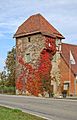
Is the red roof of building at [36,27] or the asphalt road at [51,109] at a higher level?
the red roof of building at [36,27]

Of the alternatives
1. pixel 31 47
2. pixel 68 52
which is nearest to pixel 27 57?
pixel 31 47

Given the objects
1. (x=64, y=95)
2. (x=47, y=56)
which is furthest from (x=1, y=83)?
(x=64, y=95)

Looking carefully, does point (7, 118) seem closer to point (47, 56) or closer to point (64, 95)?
point (64, 95)

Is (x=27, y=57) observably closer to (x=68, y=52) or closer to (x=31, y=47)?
(x=31, y=47)

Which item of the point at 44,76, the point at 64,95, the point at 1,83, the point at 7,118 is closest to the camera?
the point at 7,118

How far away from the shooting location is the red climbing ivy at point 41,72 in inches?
2053

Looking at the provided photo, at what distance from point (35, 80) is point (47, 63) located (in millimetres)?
3052

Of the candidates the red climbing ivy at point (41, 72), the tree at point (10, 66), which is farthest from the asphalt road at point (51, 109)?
the tree at point (10, 66)

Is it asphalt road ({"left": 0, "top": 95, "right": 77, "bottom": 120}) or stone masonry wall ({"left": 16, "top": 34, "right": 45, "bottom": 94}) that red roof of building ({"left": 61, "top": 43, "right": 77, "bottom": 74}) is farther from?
asphalt road ({"left": 0, "top": 95, "right": 77, "bottom": 120})

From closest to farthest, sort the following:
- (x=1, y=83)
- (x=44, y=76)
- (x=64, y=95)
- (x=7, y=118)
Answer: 1. (x=7, y=118)
2. (x=64, y=95)
3. (x=44, y=76)
4. (x=1, y=83)

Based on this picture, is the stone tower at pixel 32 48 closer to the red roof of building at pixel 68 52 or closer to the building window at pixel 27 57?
the building window at pixel 27 57

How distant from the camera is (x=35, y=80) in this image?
52875mm

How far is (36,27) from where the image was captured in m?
53.2

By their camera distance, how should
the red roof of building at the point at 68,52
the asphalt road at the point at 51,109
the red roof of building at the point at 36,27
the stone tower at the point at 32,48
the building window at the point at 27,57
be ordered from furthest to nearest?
the red roof of building at the point at 68,52, the building window at the point at 27,57, the red roof of building at the point at 36,27, the stone tower at the point at 32,48, the asphalt road at the point at 51,109
